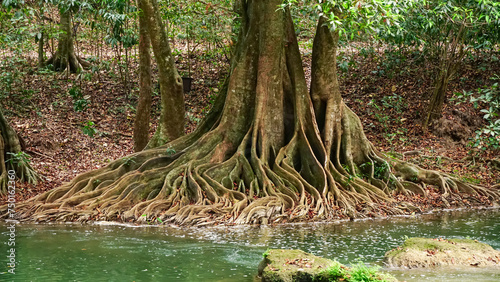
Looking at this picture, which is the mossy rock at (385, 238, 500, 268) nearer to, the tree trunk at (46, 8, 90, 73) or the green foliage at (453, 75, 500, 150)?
the green foliage at (453, 75, 500, 150)

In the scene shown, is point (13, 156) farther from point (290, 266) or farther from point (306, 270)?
point (306, 270)

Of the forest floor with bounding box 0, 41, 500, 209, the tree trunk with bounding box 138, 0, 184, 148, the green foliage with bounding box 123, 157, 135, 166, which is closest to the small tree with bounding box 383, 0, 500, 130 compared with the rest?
the forest floor with bounding box 0, 41, 500, 209

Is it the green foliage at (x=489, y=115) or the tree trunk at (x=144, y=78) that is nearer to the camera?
the green foliage at (x=489, y=115)

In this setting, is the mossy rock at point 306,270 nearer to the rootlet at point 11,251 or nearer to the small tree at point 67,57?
the rootlet at point 11,251

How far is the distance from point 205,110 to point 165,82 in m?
5.20

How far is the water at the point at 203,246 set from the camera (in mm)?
6414

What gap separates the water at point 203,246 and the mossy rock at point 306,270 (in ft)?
1.59

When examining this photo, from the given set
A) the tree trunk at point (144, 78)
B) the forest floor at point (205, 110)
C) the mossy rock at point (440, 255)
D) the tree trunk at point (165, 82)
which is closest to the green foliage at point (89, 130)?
the forest floor at point (205, 110)

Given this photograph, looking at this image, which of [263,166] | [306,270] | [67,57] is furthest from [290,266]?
[67,57]

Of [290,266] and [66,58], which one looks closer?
A: [290,266]

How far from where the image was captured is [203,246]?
7898mm

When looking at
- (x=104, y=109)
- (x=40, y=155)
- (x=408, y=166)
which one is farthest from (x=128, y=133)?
(x=408, y=166)

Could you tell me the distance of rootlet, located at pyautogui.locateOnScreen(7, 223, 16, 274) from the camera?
22.3 feet

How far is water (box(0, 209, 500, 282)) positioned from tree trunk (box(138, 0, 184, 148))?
3.58 m
